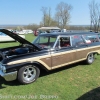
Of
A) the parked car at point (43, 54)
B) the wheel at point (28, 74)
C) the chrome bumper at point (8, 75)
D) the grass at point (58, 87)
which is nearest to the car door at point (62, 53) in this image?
the parked car at point (43, 54)

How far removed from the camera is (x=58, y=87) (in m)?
4.02

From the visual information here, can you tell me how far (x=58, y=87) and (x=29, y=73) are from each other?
1.03 meters

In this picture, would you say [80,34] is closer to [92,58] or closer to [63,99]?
[92,58]

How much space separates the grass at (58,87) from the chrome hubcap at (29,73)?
8.3 inches

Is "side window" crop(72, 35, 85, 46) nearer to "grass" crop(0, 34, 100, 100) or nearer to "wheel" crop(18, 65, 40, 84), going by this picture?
"grass" crop(0, 34, 100, 100)

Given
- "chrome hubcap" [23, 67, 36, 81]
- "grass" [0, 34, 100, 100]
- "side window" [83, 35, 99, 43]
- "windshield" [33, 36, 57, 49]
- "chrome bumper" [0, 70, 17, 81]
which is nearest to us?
"grass" [0, 34, 100, 100]

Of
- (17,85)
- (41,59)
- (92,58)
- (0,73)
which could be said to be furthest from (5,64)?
(92,58)

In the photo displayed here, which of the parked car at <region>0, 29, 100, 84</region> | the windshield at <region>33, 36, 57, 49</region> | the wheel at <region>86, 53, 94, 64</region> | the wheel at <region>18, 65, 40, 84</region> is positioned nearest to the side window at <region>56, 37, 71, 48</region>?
the parked car at <region>0, 29, 100, 84</region>

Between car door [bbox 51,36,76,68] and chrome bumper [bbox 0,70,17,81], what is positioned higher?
car door [bbox 51,36,76,68]

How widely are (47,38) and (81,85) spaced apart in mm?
2282

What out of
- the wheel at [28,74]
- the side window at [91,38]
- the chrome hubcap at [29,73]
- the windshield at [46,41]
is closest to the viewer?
the wheel at [28,74]

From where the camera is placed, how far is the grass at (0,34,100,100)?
3.51 meters

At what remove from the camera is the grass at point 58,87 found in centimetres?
351

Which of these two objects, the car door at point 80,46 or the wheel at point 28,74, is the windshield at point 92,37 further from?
the wheel at point 28,74
